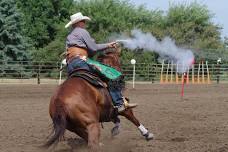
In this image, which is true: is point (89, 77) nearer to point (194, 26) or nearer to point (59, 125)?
point (59, 125)

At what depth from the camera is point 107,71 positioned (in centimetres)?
891

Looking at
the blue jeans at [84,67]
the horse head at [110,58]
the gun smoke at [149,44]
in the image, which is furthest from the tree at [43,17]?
the blue jeans at [84,67]

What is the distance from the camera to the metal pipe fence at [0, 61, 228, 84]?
32.6 metres

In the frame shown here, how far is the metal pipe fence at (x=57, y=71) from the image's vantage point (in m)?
32.6

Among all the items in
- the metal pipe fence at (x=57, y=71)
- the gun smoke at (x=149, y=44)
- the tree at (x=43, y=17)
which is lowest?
the metal pipe fence at (x=57, y=71)

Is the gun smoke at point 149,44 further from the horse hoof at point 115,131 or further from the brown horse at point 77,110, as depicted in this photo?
the brown horse at point 77,110

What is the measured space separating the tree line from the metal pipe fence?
4.24 ft

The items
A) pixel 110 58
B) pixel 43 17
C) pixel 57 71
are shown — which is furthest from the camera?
pixel 43 17

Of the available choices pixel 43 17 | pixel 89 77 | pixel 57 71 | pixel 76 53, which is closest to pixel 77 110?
pixel 89 77

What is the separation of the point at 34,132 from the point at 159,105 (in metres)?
6.68

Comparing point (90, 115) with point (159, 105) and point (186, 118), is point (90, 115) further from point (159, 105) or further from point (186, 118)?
point (159, 105)

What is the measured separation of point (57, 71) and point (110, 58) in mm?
24301

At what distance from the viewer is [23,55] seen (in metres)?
40.7

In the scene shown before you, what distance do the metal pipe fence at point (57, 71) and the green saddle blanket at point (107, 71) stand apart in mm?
21726
